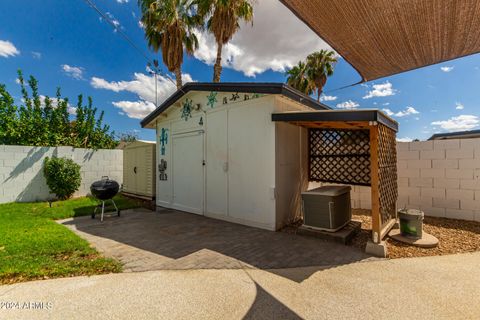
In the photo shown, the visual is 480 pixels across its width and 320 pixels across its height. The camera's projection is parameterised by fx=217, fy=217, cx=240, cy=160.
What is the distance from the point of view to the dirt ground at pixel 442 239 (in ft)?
11.6

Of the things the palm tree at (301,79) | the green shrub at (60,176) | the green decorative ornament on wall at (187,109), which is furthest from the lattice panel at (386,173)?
the palm tree at (301,79)

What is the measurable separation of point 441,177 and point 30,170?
42.4ft

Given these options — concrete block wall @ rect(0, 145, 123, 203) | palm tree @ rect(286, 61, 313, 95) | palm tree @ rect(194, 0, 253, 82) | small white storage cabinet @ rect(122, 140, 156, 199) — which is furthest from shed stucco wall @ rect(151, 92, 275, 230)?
palm tree @ rect(286, 61, 313, 95)

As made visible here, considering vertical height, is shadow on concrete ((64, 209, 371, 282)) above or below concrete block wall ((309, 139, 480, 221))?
below

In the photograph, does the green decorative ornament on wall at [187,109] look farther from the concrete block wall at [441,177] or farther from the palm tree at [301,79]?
the palm tree at [301,79]

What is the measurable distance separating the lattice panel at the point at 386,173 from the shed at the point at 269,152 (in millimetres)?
18

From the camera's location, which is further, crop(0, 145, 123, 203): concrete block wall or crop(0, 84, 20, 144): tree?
crop(0, 84, 20, 144): tree

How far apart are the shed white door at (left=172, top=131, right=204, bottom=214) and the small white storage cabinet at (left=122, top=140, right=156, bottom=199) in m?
1.56

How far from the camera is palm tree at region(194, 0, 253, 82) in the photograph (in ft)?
31.6

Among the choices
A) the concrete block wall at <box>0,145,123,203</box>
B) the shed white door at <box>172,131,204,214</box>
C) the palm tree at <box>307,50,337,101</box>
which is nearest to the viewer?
the shed white door at <box>172,131,204,214</box>

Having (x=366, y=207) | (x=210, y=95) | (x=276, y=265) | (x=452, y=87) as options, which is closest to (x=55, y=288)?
(x=276, y=265)

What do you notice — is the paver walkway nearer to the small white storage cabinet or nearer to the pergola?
the pergola

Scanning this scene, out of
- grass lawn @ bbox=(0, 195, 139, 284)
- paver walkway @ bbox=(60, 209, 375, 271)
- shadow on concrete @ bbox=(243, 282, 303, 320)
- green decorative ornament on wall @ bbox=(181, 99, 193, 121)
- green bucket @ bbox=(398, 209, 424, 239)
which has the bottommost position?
paver walkway @ bbox=(60, 209, 375, 271)

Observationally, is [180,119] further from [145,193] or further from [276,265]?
[276,265]
